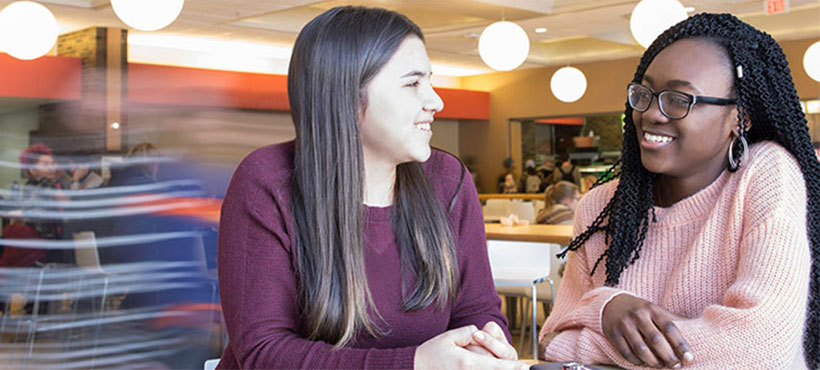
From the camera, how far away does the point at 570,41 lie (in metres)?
10.9

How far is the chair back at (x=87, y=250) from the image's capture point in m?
3.91

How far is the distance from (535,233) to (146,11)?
248cm

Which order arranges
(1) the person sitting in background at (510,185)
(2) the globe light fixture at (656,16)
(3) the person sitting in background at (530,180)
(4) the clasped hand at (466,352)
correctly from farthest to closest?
(1) the person sitting in background at (510,185), (3) the person sitting in background at (530,180), (2) the globe light fixture at (656,16), (4) the clasped hand at (466,352)

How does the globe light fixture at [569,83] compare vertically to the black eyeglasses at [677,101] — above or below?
above

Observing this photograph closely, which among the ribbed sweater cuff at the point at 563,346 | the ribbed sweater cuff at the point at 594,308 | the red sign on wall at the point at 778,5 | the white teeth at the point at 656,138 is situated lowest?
the ribbed sweater cuff at the point at 563,346

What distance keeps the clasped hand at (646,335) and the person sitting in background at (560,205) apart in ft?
13.4

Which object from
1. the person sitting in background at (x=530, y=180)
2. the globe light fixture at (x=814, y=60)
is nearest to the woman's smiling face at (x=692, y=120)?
the globe light fixture at (x=814, y=60)

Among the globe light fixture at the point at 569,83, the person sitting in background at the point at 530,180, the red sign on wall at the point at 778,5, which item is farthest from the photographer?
the person sitting in background at the point at 530,180

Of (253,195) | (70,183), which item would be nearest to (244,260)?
(253,195)

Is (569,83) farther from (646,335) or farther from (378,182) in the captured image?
(646,335)

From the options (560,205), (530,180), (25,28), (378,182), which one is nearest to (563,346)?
(378,182)

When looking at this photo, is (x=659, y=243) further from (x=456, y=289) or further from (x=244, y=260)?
(x=244, y=260)

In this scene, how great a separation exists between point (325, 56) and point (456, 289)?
1.56 ft

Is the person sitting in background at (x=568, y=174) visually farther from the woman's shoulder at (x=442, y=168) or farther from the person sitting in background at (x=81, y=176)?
the woman's shoulder at (x=442, y=168)
